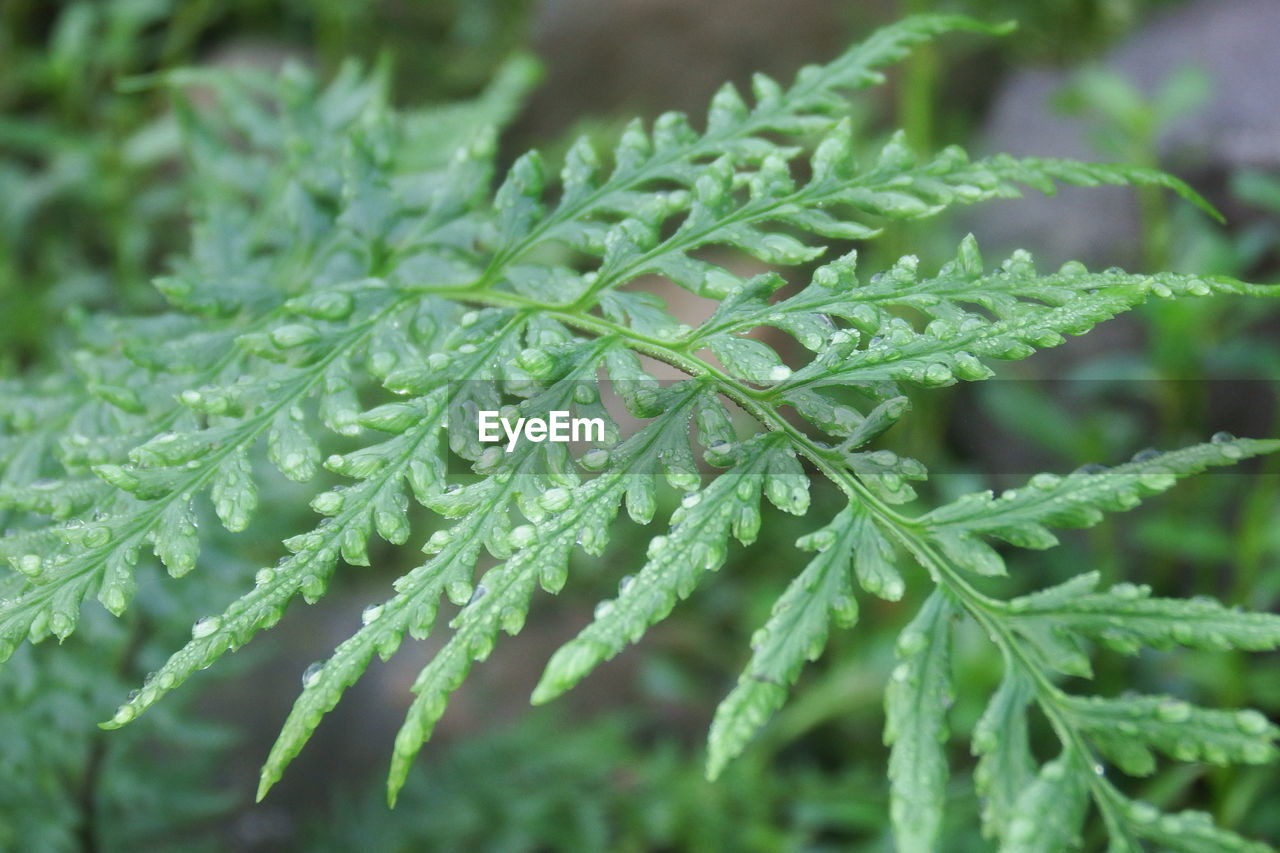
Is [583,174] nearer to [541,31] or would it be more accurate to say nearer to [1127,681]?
[1127,681]

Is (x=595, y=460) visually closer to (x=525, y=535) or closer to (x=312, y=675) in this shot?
(x=525, y=535)

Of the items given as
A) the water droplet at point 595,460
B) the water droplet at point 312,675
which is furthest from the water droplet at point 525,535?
the water droplet at point 312,675

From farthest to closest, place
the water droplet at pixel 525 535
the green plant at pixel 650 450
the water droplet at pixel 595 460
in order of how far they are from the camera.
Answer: the water droplet at pixel 595 460 < the water droplet at pixel 525 535 < the green plant at pixel 650 450

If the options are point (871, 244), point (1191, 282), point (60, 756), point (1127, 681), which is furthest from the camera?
point (871, 244)

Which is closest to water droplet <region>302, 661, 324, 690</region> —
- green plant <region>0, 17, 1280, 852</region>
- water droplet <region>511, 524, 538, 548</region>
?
green plant <region>0, 17, 1280, 852</region>

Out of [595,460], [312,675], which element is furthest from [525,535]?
[312,675]

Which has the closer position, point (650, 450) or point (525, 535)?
point (525, 535)

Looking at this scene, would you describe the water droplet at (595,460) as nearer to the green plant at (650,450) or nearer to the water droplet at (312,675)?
the green plant at (650,450)

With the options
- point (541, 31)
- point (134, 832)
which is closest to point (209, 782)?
point (134, 832)

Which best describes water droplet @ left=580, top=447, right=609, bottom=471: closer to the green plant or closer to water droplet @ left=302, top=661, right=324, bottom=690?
the green plant
